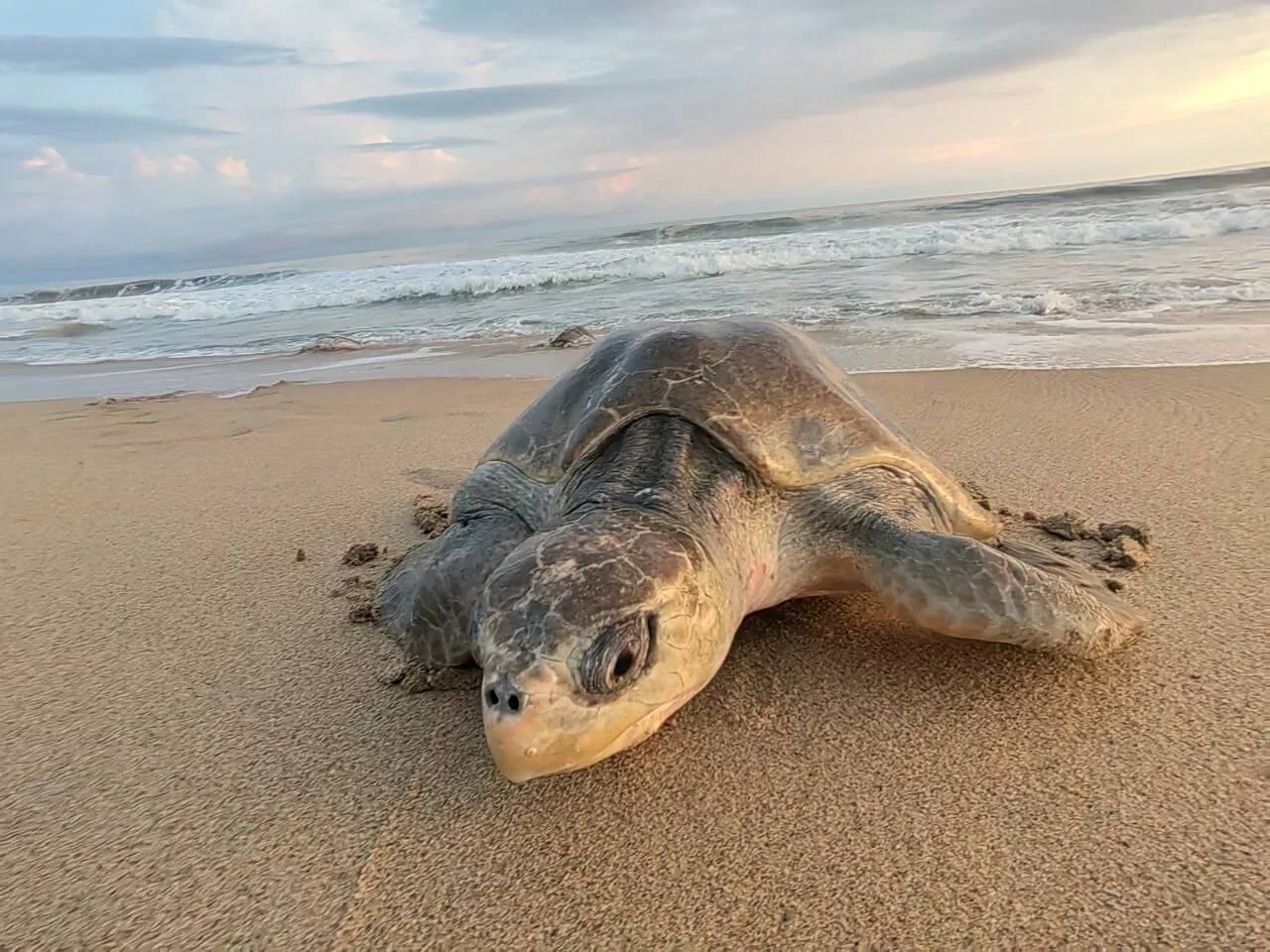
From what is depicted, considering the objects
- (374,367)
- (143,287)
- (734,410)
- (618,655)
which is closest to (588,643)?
(618,655)

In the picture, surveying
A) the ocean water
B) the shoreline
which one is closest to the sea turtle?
the shoreline

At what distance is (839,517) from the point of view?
2314 mm

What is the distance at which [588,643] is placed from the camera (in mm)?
1552

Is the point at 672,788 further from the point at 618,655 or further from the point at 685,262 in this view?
the point at 685,262

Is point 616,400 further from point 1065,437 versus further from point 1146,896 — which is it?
point 1065,437

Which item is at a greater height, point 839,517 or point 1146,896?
point 839,517

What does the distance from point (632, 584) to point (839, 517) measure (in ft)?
2.98

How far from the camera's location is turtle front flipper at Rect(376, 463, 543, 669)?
7.10 ft

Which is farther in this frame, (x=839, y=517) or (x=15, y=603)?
(x=15, y=603)

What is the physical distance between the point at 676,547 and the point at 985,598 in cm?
82

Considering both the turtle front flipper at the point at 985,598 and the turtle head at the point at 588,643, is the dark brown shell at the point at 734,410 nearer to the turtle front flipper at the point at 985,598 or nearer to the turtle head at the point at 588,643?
the turtle front flipper at the point at 985,598

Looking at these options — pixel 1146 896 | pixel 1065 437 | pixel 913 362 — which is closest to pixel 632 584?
pixel 1146 896

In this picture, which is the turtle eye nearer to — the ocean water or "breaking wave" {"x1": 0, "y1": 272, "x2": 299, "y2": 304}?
the ocean water

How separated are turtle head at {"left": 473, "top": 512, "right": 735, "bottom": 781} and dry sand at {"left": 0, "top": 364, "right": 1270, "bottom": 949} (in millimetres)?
206
